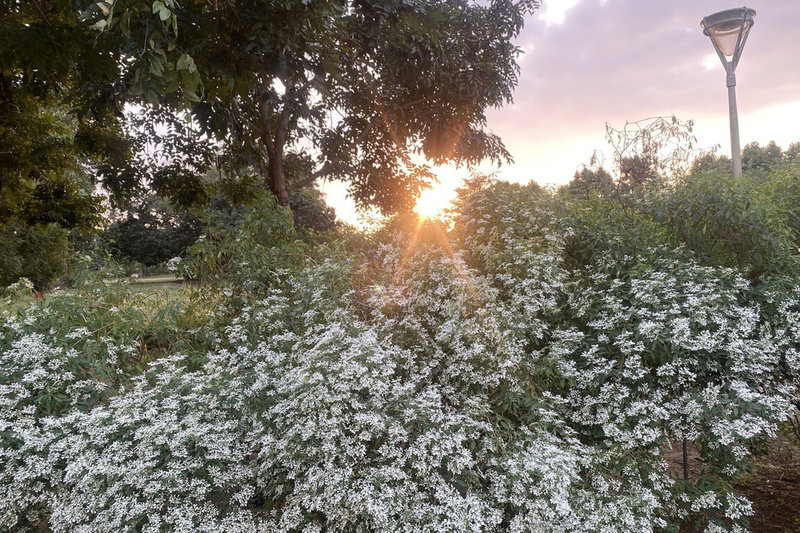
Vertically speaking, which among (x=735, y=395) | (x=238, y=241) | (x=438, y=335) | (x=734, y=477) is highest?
(x=238, y=241)

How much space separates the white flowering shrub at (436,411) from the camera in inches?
95.7

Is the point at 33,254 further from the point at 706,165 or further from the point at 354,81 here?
the point at 706,165

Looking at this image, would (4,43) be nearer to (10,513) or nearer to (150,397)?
(150,397)

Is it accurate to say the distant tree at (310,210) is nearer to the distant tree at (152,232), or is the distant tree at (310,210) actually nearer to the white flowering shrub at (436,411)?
the distant tree at (152,232)

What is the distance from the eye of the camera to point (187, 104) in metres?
2.68

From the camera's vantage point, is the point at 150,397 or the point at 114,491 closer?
the point at 114,491

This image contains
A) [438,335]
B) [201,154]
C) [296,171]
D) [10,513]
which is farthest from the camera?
[296,171]

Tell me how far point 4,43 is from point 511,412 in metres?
5.06

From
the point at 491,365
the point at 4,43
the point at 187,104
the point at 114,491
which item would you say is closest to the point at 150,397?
the point at 114,491

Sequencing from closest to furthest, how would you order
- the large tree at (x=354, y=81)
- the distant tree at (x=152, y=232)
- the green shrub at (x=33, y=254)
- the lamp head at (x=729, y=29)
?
the large tree at (x=354, y=81)
the lamp head at (x=729, y=29)
the green shrub at (x=33, y=254)
the distant tree at (x=152, y=232)

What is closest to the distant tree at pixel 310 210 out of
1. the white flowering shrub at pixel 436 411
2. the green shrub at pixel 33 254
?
the green shrub at pixel 33 254

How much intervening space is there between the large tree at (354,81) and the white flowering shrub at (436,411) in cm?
197

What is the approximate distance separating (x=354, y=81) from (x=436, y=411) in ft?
23.2

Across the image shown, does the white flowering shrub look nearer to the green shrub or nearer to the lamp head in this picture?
the lamp head
